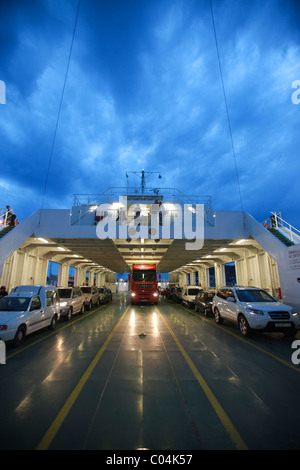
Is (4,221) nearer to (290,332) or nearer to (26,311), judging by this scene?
(26,311)

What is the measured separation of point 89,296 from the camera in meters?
16.3

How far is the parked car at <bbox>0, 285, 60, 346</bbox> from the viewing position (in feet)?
20.3

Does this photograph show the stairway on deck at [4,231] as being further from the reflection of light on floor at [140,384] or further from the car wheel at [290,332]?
the car wheel at [290,332]

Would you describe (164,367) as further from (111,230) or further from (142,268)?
(142,268)

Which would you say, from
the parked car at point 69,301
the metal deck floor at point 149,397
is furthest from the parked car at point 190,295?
the metal deck floor at point 149,397

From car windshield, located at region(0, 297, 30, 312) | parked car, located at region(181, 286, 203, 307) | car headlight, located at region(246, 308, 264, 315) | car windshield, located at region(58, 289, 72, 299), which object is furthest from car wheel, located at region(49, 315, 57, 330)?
parked car, located at region(181, 286, 203, 307)

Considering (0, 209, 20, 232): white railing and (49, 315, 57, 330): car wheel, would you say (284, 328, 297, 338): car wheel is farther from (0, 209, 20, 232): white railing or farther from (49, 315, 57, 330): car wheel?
(0, 209, 20, 232): white railing

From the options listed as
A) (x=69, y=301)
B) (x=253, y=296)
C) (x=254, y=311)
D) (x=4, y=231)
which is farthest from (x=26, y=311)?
(x=253, y=296)

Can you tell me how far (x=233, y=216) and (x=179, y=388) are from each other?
12273mm

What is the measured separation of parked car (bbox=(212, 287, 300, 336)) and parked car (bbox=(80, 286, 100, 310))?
34.3 feet

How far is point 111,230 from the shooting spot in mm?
13453

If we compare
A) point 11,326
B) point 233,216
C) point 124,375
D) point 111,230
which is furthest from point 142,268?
point 124,375

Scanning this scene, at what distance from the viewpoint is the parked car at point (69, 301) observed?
36.4 ft

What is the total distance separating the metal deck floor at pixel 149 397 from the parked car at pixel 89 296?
919cm
